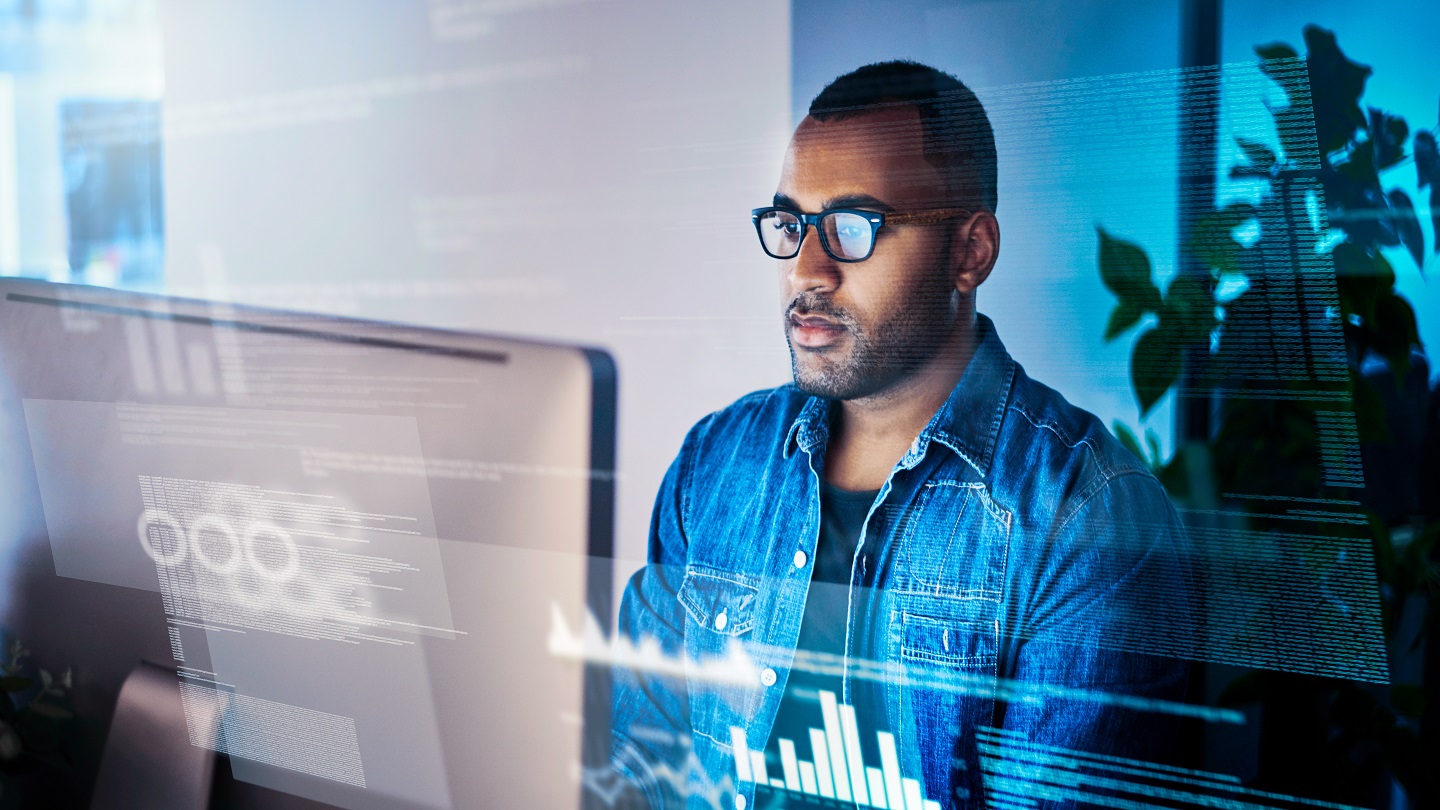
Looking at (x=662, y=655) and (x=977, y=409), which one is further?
(x=662, y=655)

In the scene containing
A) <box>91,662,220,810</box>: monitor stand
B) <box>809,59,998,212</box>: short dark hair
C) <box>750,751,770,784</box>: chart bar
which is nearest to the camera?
<box>809,59,998,212</box>: short dark hair


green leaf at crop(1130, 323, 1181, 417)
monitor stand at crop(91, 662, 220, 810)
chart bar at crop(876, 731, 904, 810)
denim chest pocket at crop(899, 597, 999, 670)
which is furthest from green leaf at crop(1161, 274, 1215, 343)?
monitor stand at crop(91, 662, 220, 810)

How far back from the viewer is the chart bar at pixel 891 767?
0.63m

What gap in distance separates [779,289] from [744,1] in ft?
0.78

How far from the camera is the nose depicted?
64 centimetres

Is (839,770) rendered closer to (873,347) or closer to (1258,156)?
(873,347)

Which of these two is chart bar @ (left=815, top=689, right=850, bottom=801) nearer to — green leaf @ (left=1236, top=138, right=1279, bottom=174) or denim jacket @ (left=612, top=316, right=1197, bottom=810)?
denim jacket @ (left=612, top=316, right=1197, bottom=810)

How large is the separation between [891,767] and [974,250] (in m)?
0.38

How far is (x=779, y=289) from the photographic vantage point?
2.18 feet

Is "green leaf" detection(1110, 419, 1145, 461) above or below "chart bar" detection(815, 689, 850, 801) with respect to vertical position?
above

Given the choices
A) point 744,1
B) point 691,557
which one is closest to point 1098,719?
point 691,557

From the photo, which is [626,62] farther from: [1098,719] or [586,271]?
[1098,719]

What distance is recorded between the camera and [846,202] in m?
0.63

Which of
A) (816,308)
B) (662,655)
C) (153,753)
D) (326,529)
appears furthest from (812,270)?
(153,753)
